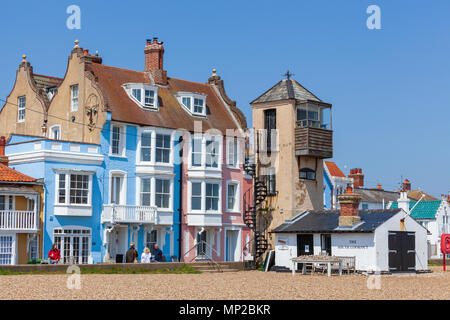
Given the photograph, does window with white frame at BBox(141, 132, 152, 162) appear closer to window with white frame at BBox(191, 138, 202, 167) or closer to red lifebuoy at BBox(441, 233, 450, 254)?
window with white frame at BBox(191, 138, 202, 167)

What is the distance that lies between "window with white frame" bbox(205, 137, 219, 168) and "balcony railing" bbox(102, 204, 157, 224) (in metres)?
4.91

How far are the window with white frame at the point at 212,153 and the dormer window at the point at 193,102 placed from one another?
189cm

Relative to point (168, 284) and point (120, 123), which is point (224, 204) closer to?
point (120, 123)

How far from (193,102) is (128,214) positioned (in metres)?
8.81

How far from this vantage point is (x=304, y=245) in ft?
125

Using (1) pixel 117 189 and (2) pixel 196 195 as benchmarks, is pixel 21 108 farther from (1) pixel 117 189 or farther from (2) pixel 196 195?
(2) pixel 196 195

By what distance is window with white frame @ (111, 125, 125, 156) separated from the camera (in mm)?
41781

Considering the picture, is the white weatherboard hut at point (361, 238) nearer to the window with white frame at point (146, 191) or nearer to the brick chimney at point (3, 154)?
the window with white frame at point (146, 191)

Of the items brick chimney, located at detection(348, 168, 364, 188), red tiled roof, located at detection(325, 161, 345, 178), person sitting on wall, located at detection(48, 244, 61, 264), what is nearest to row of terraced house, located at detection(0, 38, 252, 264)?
person sitting on wall, located at detection(48, 244, 61, 264)

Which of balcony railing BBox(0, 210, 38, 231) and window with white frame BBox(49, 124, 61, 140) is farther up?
window with white frame BBox(49, 124, 61, 140)

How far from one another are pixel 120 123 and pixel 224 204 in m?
8.11

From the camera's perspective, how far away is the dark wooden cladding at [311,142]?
4278cm
